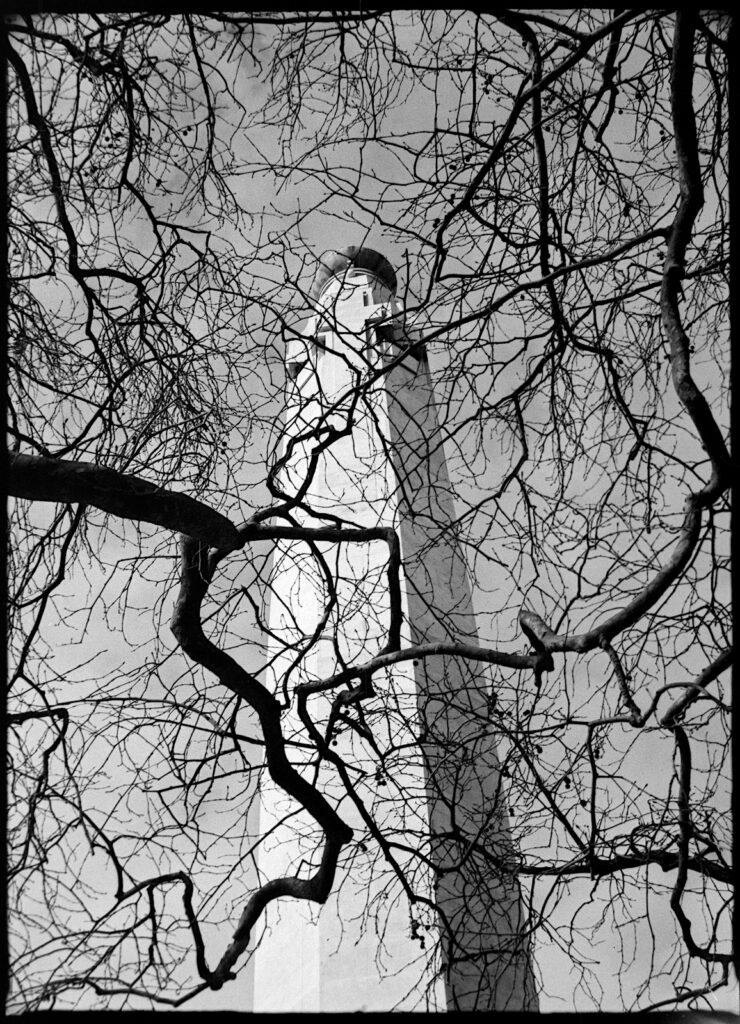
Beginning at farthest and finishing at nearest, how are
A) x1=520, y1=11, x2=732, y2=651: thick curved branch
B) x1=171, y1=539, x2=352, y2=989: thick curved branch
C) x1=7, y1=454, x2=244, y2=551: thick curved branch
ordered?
x1=171, y1=539, x2=352, y2=989: thick curved branch < x1=520, y1=11, x2=732, y2=651: thick curved branch < x1=7, y1=454, x2=244, y2=551: thick curved branch

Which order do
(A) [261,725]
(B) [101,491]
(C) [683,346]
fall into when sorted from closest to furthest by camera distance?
(B) [101,491], (C) [683,346], (A) [261,725]

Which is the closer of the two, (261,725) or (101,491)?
(101,491)

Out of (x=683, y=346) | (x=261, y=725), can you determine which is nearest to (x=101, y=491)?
(x=261, y=725)

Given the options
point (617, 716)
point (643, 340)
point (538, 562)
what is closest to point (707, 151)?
point (643, 340)

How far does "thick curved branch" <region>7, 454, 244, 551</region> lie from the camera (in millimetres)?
2684

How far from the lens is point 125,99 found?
342 centimetres

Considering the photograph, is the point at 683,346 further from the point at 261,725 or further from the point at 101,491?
the point at 261,725

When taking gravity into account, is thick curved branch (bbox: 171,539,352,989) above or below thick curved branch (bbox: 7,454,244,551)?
below

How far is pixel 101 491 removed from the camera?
2768 millimetres

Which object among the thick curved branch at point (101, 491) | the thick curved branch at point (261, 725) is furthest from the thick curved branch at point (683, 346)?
the thick curved branch at point (101, 491)

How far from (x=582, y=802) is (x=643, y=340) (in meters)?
1.67

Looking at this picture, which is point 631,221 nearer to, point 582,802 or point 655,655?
point 655,655

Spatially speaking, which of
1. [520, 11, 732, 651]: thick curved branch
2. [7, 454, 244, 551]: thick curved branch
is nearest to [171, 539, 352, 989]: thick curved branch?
[7, 454, 244, 551]: thick curved branch

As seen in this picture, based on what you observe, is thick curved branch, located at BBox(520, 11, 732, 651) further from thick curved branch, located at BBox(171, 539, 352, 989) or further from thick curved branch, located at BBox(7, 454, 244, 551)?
thick curved branch, located at BBox(7, 454, 244, 551)
